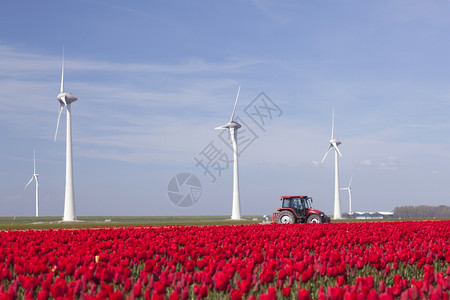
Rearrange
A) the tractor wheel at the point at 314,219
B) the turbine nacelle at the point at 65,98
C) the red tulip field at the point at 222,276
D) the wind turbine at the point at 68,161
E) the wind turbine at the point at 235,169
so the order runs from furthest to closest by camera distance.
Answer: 1. the wind turbine at the point at 235,169
2. the turbine nacelle at the point at 65,98
3. the wind turbine at the point at 68,161
4. the tractor wheel at the point at 314,219
5. the red tulip field at the point at 222,276

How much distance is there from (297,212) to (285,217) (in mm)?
1295

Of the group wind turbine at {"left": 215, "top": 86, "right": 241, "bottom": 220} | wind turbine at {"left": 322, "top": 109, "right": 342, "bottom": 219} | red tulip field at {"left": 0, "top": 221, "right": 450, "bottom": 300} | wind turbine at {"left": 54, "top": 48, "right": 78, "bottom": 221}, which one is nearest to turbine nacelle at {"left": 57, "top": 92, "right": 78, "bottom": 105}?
wind turbine at {"left": 54, "top": 48, "right": 78, "bottom": 221}

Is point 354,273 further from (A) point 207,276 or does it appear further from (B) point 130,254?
(B) point 130,254

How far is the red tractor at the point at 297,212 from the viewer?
4234 cm

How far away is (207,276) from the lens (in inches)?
336

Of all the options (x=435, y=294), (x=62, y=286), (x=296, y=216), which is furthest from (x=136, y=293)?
(x=296, y=216)

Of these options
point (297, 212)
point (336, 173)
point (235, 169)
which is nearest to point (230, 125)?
point (235, 169)

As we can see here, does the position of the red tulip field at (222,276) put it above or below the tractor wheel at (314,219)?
above

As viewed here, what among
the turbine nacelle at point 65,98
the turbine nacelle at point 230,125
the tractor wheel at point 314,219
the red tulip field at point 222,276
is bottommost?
the tractor wheel at point 314,219

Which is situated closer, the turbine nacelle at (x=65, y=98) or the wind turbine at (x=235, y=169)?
the turbine nacelle at (x=65, y=98)

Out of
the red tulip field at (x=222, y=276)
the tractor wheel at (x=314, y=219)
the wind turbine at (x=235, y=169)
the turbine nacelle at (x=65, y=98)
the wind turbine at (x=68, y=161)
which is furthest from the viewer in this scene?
the wind turbine at (x=235, y=169)

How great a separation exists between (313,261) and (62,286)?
5.97m

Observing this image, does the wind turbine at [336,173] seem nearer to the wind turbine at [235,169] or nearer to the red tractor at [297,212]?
the wind turbine at [235,169]

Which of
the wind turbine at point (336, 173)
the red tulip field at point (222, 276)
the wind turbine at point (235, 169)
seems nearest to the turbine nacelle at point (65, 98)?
the wind turbine at point (235, 169)
